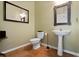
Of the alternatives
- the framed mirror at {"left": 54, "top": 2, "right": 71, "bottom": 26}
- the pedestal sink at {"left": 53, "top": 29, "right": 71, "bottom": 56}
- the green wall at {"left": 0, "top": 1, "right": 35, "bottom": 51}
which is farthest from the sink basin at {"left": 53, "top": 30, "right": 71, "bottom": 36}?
the green wall at {"left": 0, "top": 1, "right": 35, "bottom": 51}

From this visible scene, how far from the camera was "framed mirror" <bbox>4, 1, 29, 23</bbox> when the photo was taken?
1.65 meters

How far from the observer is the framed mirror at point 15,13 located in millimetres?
1654

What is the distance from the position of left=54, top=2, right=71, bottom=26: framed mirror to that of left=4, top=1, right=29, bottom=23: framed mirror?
0.56m

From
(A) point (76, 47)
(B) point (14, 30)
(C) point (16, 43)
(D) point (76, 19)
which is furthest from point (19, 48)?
(D) point (76, 19)

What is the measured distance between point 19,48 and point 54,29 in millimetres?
763

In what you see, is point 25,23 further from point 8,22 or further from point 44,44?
point 44,44

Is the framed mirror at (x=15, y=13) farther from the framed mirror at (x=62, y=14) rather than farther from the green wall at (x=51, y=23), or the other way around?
the framed mirror at (x=62, y=14)

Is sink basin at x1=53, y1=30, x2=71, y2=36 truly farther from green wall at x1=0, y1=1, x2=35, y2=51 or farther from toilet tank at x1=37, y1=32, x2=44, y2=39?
green wall at x1=0, y1=1, x2=35, y2=51

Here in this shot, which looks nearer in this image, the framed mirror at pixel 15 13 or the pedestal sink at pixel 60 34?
the framed mirror at pixel 15 13

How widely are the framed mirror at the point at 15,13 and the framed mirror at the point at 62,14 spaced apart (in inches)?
22.2

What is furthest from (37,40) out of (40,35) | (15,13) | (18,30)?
(15,13)

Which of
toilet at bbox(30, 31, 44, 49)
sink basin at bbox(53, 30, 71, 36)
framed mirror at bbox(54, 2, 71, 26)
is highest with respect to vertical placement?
framed mirror at bbox(54, 2, 71, 26)

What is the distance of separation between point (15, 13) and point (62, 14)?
2.90 ft

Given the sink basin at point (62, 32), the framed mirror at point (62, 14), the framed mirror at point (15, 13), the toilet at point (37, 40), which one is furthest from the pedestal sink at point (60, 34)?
the framed mirror at point (15, 13)
